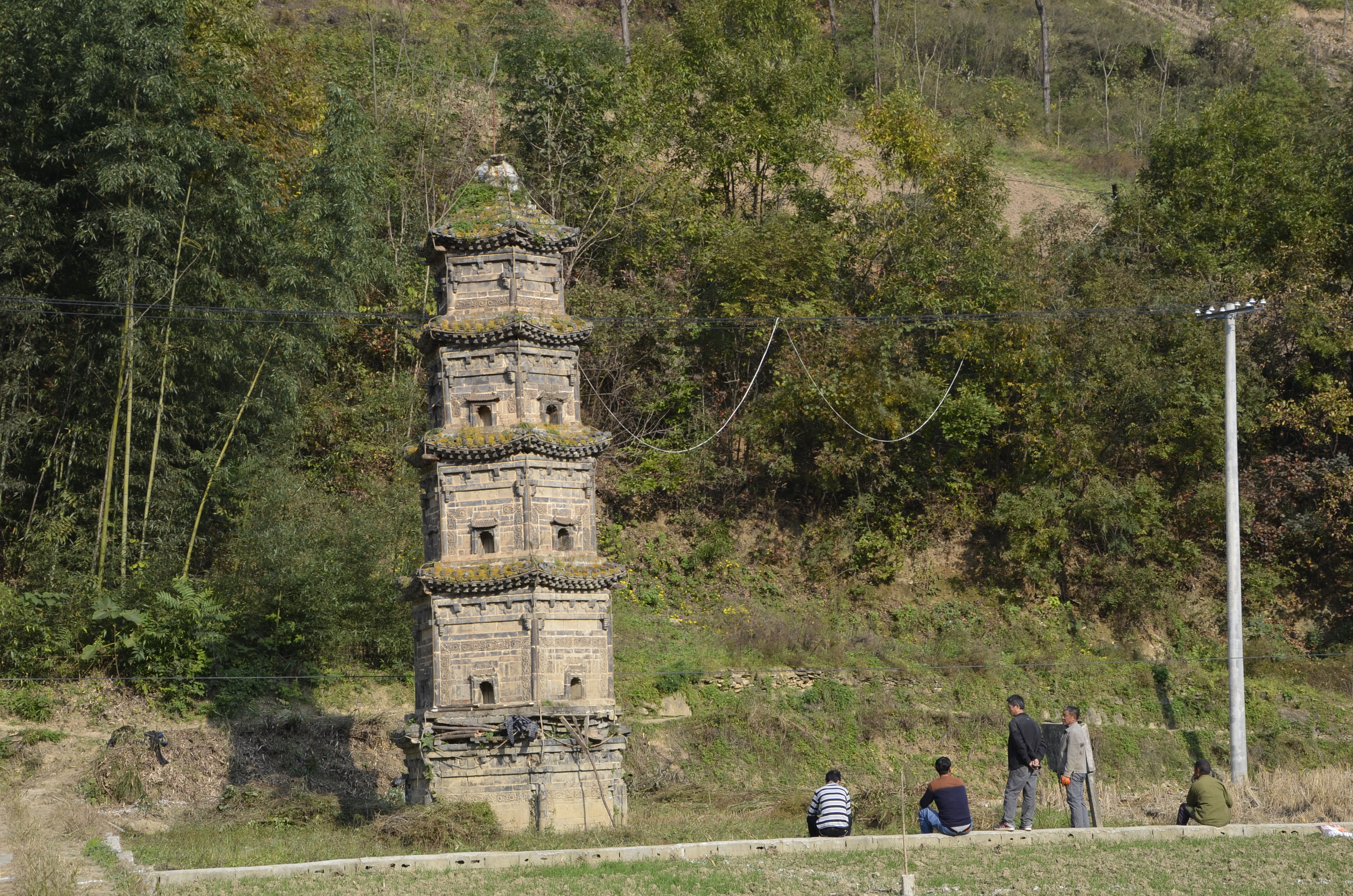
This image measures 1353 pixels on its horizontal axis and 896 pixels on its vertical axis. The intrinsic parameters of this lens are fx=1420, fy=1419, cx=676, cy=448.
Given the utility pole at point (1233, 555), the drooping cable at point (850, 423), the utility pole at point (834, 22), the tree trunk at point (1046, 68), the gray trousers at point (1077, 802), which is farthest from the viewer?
the tree trunk at point (1046, 68)

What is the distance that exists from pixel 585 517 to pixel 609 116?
22.6 meters

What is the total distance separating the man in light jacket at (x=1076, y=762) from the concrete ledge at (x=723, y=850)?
19.8 inches

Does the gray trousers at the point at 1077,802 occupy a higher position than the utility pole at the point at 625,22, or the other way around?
the utility pole at the point at 625,22

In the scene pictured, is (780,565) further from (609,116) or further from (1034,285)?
(609,116)

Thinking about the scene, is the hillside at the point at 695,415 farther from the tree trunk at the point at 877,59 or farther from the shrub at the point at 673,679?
the tree trunk at the point at 877,59

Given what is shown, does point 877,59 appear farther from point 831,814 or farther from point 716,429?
point 831,814

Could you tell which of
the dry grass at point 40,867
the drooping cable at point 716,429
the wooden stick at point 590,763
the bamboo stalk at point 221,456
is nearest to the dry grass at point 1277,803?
the wooden stick at point 590,763

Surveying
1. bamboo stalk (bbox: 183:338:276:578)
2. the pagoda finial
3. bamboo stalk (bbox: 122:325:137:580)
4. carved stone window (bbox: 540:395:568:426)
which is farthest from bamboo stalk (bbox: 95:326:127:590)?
carved stone window (bbox: 540:395:568:426)

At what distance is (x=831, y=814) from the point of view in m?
16.1

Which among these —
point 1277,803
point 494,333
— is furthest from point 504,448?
point 1277,803

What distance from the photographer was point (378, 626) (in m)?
27.7

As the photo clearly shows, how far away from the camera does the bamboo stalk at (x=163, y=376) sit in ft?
86.4

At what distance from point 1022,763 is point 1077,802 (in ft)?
3.59

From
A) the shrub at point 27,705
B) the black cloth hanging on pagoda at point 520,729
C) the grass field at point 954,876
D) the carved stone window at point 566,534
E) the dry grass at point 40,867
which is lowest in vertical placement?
the grass field at point 954,876
